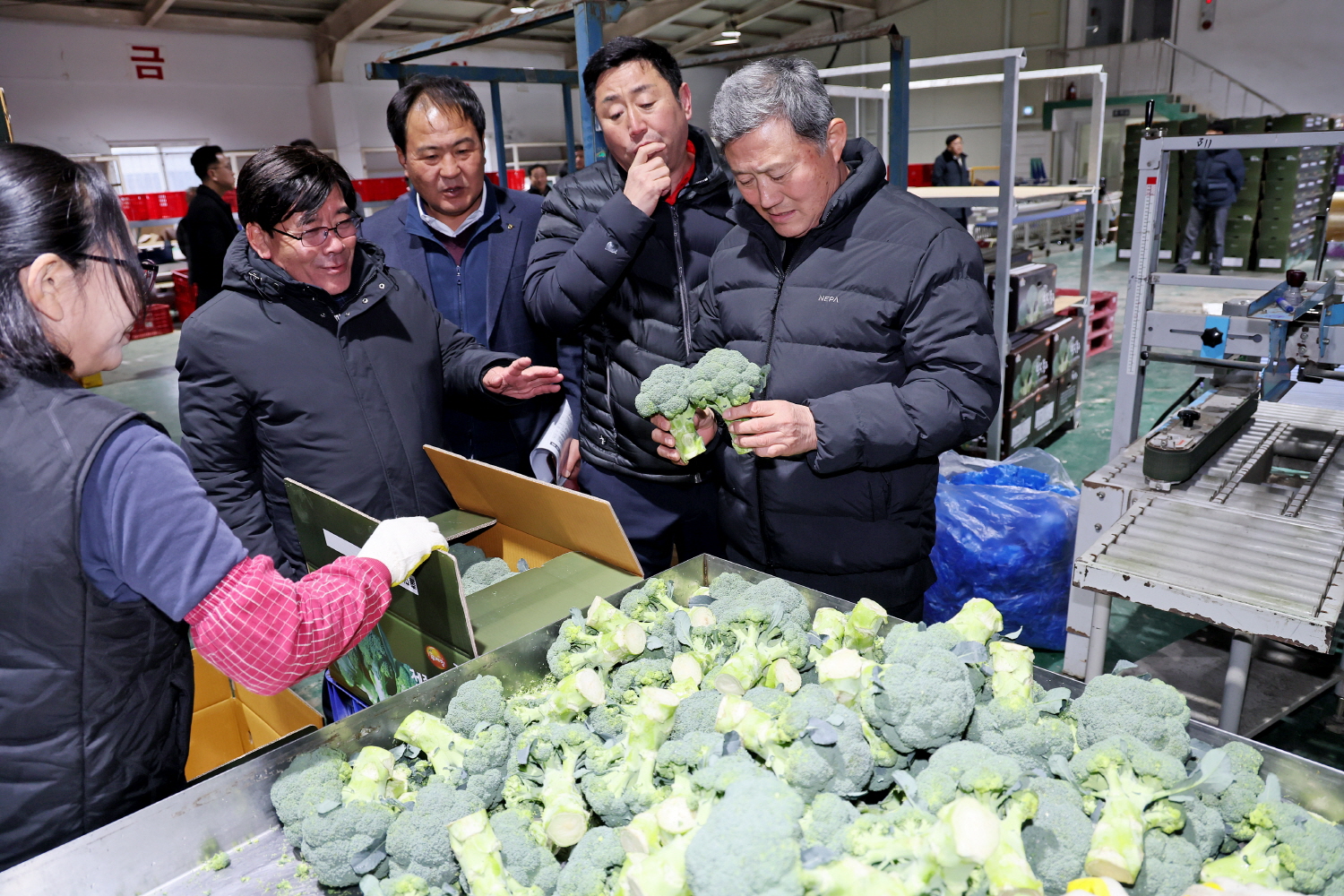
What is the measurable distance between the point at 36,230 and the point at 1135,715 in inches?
55.0

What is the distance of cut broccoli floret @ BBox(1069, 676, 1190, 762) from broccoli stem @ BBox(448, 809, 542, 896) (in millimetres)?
706

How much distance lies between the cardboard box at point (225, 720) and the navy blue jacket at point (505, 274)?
934 millimetres

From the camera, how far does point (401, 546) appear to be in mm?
1256

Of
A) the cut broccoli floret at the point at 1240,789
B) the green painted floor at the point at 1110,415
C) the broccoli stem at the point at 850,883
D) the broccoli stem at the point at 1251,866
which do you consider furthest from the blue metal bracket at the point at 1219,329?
the broccoli stem at the point at 850,883

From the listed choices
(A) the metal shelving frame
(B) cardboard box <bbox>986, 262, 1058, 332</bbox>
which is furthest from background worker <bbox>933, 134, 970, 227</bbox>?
(B) cardboard box <bbox>986, 262, 1058, 332</bbox>

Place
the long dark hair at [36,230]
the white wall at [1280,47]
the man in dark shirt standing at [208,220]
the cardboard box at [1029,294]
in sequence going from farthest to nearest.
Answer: the white wall at [1280,47] → the man in dark shirt standing at [208,220] → the cardboard box at [1029,294] → the long dark hair at [36,230]

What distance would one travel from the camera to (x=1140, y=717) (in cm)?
102

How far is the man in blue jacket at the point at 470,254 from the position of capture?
228cm

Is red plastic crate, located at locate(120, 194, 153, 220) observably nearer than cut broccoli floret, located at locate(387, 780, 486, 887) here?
No

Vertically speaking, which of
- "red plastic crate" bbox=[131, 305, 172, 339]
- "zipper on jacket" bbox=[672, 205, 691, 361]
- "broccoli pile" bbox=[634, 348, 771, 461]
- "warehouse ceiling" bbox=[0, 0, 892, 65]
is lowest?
"red plastic crate" bbox=[131, 305, 172, 339]

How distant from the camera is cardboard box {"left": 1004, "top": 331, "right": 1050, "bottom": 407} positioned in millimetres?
4027

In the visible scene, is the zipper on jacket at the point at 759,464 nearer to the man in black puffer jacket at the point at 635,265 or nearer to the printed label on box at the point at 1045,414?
the man in black puffer jacket at the point at 635,265

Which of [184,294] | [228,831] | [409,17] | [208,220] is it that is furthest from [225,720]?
[409,17]

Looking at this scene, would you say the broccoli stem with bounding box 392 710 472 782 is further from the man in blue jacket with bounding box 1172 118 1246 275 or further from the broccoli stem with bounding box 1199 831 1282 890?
the man in blue jacket with bounding box 1172 118 1246 275
